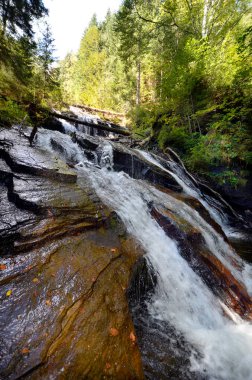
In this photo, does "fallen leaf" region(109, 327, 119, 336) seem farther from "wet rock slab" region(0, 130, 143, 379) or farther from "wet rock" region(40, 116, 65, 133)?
"wet rock" region(40, 116, 65, 133)

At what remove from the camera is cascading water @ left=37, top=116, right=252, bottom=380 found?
2486mm

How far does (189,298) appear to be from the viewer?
10.9 ft

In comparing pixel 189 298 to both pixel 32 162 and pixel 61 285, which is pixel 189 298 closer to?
pixel 61 285

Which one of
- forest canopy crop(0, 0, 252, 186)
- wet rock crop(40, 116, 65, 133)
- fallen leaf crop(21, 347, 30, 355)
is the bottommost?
fallen leaf crop(21, 347, 30, 355)

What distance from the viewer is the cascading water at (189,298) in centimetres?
249

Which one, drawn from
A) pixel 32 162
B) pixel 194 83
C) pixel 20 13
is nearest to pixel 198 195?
pixel 194 83

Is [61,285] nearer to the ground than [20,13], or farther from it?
nearer to the ground

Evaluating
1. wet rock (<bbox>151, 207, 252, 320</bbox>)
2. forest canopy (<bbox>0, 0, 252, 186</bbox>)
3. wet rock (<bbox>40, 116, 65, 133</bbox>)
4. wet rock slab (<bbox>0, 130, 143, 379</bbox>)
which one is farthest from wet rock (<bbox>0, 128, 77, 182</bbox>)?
wet rock (<bbox>40, 116, 65, 133</bbox>)

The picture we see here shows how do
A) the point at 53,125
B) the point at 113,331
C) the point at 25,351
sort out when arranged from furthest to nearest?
the point at 53,125
the point at 113,331
the point at 25,351

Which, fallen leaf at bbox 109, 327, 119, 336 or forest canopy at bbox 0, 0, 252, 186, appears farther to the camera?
forest canopy at bbox 0, 0, 252, 186

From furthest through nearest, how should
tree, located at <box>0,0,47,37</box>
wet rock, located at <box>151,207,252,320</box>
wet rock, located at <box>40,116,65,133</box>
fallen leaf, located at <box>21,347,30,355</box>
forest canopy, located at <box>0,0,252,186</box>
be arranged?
wet rock, located at <box>40,116,65,133</box>
tree, located at <box>0,0,47,37</box>
forest canopy, located at <box>0,0,252,186</box>
wet rock, located at <box>151,207,252,320</box>
fallen leaf, located at <box>21,347,30,355</box>

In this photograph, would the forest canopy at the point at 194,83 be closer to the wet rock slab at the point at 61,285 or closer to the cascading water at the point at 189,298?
the wet rock slab at the point at 61,285

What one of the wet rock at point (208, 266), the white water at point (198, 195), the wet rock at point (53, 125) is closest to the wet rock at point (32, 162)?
the wet rock at point (208, 266)

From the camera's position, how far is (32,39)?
9117mm
